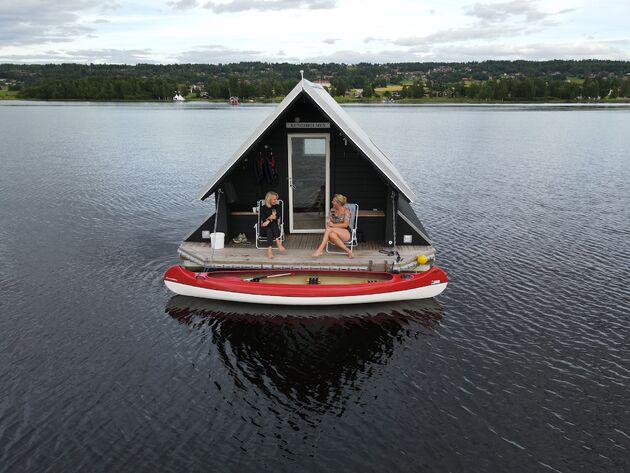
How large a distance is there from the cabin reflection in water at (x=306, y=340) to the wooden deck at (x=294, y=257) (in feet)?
3.75

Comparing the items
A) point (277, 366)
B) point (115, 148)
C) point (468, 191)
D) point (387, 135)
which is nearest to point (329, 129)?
point (277, 366)

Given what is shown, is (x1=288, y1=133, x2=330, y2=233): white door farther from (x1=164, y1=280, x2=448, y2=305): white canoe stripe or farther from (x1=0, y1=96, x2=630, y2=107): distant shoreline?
(x1=0, y1=96, x2=630, y2=107): distant shoreline

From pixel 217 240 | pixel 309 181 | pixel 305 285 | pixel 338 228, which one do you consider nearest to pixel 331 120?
pixel 309 181

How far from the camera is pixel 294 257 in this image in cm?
1403

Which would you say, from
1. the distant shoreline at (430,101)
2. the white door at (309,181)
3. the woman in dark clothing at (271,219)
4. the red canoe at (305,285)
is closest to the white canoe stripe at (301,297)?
the red canoe at (305,285)

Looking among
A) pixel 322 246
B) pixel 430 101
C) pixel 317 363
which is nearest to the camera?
pixel 317 363

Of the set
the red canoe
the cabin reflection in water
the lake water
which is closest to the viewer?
the lake water

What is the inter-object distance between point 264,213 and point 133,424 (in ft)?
22.6

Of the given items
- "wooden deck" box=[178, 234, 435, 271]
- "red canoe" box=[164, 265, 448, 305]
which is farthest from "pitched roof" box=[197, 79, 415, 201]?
"red canoe" box=[164, 265, 448, 305]

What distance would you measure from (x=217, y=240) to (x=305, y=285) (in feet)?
10.4

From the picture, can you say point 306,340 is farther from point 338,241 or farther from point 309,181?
point 309,181

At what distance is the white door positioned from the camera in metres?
15.0

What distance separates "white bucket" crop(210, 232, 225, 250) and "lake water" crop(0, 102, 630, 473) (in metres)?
1.80

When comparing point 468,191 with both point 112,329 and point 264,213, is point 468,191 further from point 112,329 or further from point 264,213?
point 112,329
